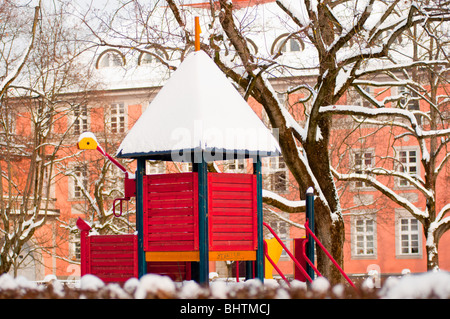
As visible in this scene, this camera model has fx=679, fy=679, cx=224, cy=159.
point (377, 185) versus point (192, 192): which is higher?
point (377, 185)

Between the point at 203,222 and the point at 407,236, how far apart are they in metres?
28.2

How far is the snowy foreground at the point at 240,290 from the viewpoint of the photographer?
410 centimetres

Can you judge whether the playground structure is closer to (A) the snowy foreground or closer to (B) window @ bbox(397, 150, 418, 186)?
(A) the snowy foreground

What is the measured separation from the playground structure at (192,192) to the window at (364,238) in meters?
26.1

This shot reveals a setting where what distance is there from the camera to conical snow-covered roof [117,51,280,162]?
25.1 ft

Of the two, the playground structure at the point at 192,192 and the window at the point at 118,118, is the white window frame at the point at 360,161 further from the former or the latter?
the playground structure at the point at 192,192

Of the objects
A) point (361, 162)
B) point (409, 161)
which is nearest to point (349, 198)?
point (409, 161)

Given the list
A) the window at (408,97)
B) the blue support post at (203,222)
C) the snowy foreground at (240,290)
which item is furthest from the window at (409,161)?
the snowy foreground at (240,290)

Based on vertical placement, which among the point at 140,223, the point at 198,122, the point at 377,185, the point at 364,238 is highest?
the point at 198,122

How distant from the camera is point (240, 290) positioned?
177 inches

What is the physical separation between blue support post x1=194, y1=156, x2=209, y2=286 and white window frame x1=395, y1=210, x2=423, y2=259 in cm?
2662

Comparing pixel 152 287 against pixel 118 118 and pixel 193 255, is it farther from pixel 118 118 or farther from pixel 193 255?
pixel 118 118
